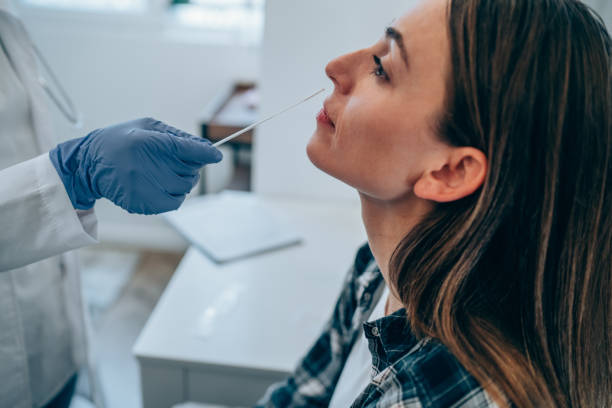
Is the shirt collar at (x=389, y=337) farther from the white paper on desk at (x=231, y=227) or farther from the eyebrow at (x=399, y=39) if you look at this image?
the white paper on desk at (x=231, y=227)

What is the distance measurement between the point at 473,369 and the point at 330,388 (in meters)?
0.43

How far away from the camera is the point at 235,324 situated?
45.8 inches

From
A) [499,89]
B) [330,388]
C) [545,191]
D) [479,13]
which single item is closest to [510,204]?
[545,191]

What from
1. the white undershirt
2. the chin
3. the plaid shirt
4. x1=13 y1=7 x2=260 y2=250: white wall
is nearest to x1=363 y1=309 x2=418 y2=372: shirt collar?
the plaid shirt

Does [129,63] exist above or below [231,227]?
above

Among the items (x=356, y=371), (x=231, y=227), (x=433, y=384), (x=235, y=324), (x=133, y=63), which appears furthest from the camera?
(x=133, y=63)

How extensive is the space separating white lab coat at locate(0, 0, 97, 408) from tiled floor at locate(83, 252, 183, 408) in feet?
2.19

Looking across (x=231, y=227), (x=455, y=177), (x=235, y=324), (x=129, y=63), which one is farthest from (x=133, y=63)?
(x=455, y=177)

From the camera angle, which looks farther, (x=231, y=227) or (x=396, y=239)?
(x=231, y=227)

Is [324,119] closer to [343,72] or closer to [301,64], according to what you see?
[343,72]

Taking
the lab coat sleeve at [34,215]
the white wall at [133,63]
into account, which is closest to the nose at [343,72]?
the lab coat sleeve at [34,215]

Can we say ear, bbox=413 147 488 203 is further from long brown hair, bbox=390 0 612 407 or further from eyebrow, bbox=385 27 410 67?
eyebrow, bbox=385 27 410 67

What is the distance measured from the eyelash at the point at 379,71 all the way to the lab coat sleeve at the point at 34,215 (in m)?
0.51

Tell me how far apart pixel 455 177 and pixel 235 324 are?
64 centimetres
